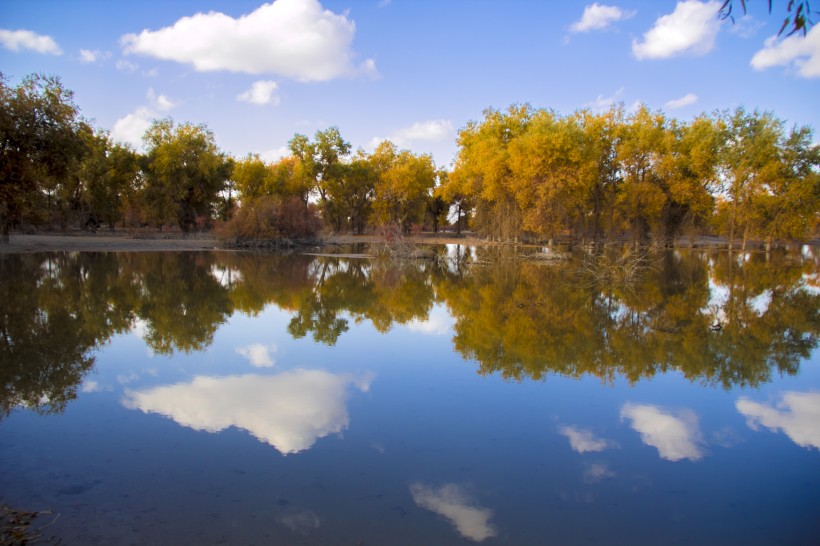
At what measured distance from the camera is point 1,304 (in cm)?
1219

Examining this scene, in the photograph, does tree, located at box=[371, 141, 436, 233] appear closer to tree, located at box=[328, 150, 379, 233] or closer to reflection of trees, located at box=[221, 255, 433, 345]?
tree, located at box=[328, 150, 379, 233]

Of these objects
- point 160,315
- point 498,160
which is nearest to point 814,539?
point 160,315

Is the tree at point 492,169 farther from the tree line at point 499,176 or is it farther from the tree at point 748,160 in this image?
the tree at point 748,160

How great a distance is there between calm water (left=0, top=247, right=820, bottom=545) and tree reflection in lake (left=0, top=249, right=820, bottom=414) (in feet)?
0.28

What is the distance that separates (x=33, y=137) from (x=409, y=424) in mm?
22738

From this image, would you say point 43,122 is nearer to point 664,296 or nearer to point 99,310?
point 99,310

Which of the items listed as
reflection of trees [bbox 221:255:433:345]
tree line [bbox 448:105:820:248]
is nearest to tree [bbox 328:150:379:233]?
tree line [bbox 448:105:820:248]

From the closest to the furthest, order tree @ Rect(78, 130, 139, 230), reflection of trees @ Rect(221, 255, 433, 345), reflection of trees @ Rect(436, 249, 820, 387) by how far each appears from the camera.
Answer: reflection of trees @ Rect(436, 249, 820, 387), reflection of trees @ Rect(221, 255, 433, 345), tree @ Rect(78, 130, 139, 230)

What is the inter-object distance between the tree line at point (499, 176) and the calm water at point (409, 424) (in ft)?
53.6

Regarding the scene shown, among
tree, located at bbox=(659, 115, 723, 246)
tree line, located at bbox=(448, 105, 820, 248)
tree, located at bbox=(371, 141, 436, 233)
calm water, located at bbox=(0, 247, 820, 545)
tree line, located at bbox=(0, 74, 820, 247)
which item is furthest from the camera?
tree, located at bbox=(371, 141, 436, 233)

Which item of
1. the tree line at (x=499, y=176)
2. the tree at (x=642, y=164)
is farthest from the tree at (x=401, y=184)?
the tree at (x=642, y=164)

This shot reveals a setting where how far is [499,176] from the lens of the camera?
132 feet

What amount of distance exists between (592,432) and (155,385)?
5392 mm

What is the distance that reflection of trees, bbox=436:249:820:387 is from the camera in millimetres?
8188
